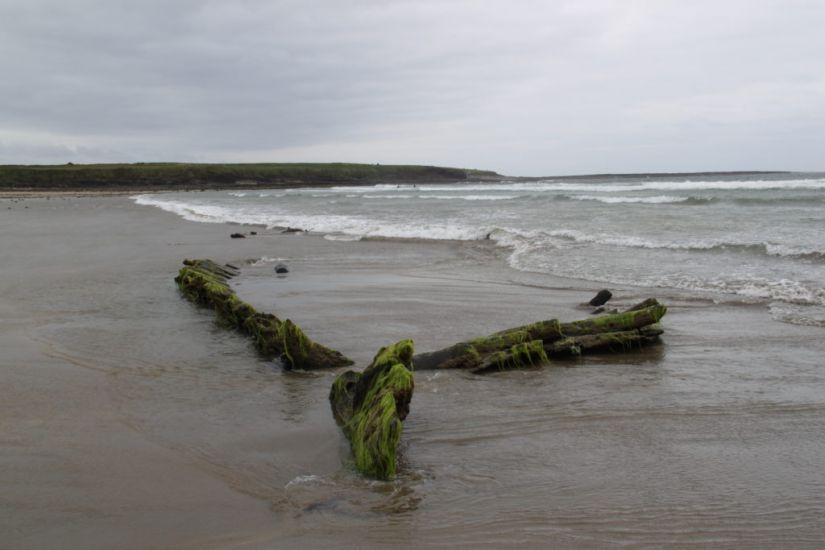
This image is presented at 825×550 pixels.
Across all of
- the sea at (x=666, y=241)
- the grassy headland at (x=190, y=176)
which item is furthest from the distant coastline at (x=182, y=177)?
the sea at (x=666, y=241)

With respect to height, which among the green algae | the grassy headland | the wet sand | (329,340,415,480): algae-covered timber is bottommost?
the wet sand

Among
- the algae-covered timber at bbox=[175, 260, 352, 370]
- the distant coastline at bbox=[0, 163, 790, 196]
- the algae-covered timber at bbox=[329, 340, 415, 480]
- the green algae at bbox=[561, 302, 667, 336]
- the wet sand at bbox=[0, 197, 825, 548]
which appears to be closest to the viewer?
the wet sand at bbox=[0, 197, 825, 548]

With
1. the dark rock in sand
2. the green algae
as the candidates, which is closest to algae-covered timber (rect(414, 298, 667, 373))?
the green algae

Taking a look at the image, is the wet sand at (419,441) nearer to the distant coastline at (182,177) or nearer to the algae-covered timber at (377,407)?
the algae-covered timber at (377,407)

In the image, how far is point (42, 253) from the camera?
1869cm

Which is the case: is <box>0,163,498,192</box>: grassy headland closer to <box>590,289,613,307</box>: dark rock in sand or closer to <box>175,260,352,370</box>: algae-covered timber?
<box>175,260,352,370</box>: algae-covered timber

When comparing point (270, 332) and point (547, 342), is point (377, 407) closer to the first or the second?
point (270, 332)

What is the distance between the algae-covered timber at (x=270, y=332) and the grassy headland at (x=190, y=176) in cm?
10239

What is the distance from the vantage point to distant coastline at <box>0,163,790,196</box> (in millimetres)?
104394

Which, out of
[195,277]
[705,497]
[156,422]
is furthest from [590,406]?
[195,277]

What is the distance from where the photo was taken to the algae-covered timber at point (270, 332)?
7195 millimetres

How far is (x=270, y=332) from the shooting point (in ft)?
25.3

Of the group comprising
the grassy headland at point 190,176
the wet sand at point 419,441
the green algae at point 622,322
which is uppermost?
the grassy headland at point 190,176

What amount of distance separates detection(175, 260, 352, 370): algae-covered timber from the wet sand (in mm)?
249
